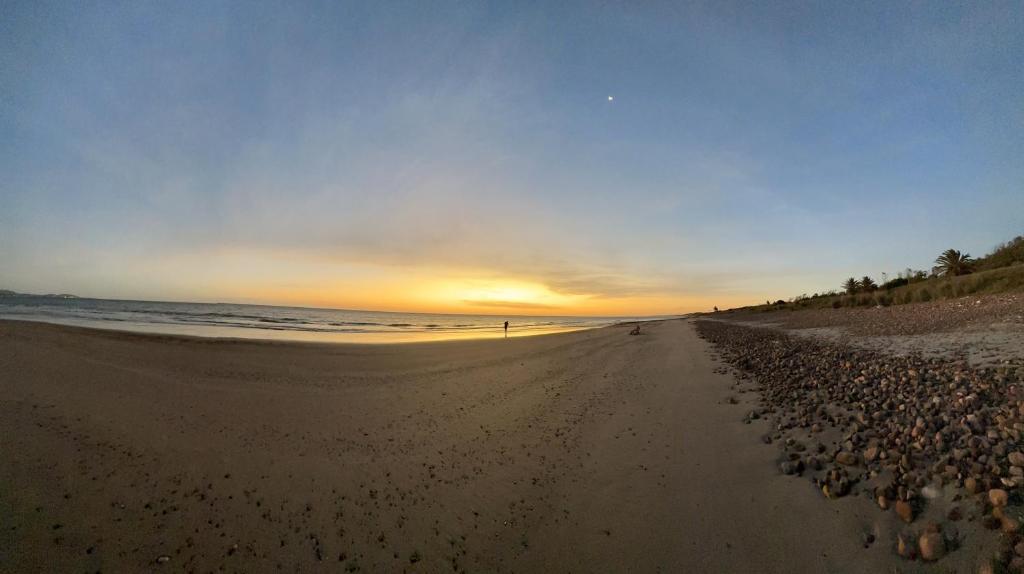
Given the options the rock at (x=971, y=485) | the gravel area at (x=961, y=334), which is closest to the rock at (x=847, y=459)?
the rock at (x=971, y=485)

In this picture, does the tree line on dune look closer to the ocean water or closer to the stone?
the stone

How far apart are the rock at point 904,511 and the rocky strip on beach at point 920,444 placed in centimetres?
1

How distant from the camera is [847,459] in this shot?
17.4 ft

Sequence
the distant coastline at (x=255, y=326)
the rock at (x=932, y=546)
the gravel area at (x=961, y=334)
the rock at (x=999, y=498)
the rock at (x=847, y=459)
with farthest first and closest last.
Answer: the distant coastline at (x=255, y=326) < the gravel area at (x=961, y=334) < the rock at (x=847, y=459) < the rock at (x=999, y=498) < the rock at (x=932, y=546)

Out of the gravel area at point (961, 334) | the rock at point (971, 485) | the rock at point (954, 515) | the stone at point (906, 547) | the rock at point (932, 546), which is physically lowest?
the stone at point (906, 547)

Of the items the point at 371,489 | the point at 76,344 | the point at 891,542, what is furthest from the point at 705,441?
the point at 76,344

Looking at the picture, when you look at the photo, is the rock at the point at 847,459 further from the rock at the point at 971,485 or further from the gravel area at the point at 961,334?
the gravel area at the point at 961,334

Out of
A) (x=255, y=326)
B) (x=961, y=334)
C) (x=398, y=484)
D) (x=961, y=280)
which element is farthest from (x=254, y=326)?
(x=961, y=280)

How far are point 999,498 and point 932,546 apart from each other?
0.86m

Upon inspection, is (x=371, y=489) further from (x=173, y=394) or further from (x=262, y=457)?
(x=173, y=394)

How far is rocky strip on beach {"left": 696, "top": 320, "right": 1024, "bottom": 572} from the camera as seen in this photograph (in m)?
3.68

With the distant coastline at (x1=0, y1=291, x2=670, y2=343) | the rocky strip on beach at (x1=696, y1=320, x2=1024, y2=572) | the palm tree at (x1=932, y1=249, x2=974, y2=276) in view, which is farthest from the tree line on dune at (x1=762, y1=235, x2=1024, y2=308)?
the distant coastline at (x1=0, y1=291, x2=670, y2=343)

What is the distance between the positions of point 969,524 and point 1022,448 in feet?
6.02

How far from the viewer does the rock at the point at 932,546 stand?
352cm
